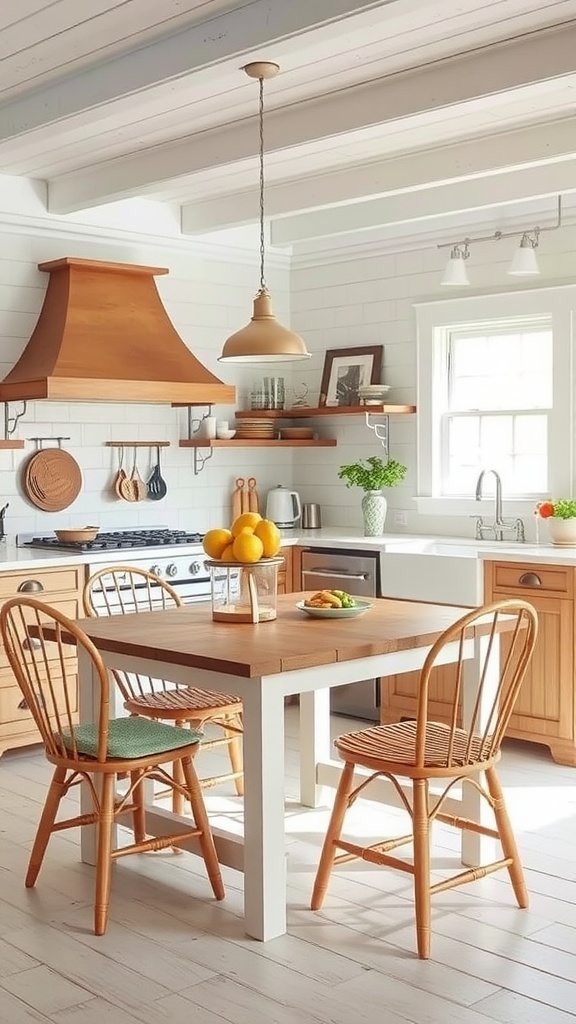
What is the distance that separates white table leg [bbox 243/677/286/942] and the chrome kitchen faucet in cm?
298

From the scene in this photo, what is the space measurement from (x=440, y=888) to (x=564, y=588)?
2144 millimetres

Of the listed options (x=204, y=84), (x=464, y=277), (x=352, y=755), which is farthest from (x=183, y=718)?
(x=464, y=277)

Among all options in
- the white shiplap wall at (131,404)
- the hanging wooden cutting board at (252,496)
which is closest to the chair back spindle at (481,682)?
the white shiplap wall at (131,404)

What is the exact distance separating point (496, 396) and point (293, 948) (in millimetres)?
3690

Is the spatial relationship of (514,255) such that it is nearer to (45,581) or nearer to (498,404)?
(498,404)

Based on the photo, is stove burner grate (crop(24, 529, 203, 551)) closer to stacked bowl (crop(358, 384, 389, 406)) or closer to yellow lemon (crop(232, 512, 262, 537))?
stacked bowl (crop(358, 384, 389, 406))

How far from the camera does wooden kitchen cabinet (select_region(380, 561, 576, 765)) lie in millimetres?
5168

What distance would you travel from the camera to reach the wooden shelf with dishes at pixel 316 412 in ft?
21.1

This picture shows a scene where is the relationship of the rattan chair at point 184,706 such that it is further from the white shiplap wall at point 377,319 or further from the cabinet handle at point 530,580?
the white shiplap wall at point 377,319

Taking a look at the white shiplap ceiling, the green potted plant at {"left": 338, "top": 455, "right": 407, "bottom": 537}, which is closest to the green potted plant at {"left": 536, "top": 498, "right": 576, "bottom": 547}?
the green potted plant at {"left": 338, "top": 455, "right": 407, "bottom": 537}

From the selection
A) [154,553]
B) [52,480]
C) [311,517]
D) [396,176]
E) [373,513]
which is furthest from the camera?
[311,517]

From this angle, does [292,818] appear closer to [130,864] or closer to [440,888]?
[130,864]

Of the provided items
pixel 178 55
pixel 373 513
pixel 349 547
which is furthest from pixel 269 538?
pixel 373 513

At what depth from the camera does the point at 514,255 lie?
228 inches
